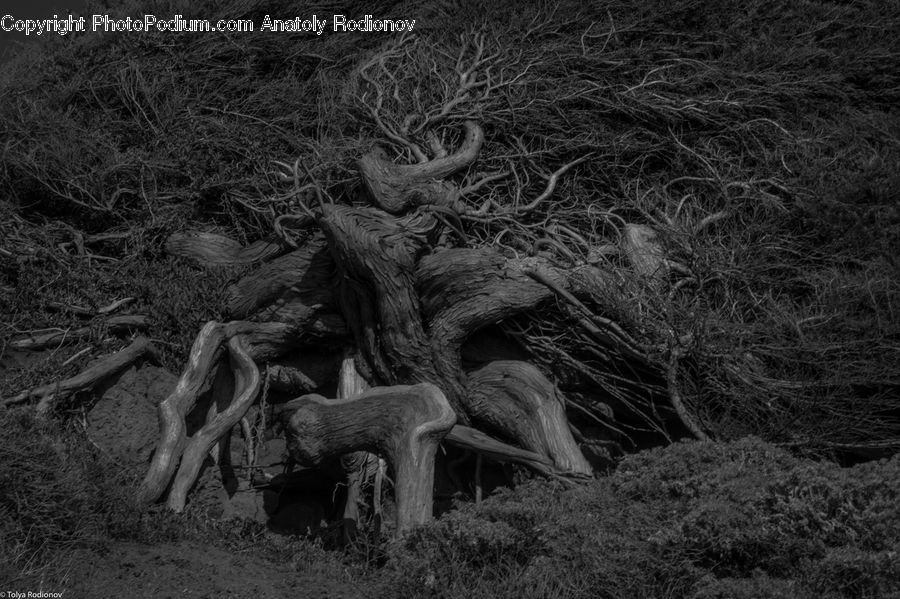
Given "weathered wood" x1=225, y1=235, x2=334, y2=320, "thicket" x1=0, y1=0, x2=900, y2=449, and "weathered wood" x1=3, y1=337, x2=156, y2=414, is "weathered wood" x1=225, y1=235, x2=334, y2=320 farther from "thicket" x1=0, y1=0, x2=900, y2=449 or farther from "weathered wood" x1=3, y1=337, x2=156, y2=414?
"weathered wood" x1=3, y1=337, x2=156, y2=414

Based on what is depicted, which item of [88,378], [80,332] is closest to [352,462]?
[88,378]

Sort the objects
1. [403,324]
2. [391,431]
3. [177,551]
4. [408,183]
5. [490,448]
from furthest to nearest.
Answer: [408,183], [403,324], [490,448], [391,431], [177,551]

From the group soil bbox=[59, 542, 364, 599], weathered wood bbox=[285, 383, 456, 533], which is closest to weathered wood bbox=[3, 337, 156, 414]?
weathered wood bbox=[285, 383, 456, 533]

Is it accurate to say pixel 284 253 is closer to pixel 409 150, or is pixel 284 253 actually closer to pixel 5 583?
pixel 409 150

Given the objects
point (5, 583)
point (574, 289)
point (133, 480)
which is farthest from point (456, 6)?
point (5, 583)

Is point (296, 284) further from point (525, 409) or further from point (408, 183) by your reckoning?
point (525, 409)

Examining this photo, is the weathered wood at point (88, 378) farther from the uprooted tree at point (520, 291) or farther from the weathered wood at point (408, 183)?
the weathered wood at point (408, 183)

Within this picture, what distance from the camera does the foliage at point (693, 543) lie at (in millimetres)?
4961

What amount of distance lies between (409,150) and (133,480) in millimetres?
4833

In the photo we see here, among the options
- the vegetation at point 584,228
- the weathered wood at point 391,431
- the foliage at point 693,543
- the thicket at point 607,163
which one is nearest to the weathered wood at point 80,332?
the vegetation at point 584,228

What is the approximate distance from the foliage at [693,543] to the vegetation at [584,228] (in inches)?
0.7

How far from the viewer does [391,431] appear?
7973 millimetres

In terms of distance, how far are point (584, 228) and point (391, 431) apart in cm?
382

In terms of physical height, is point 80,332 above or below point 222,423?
above
